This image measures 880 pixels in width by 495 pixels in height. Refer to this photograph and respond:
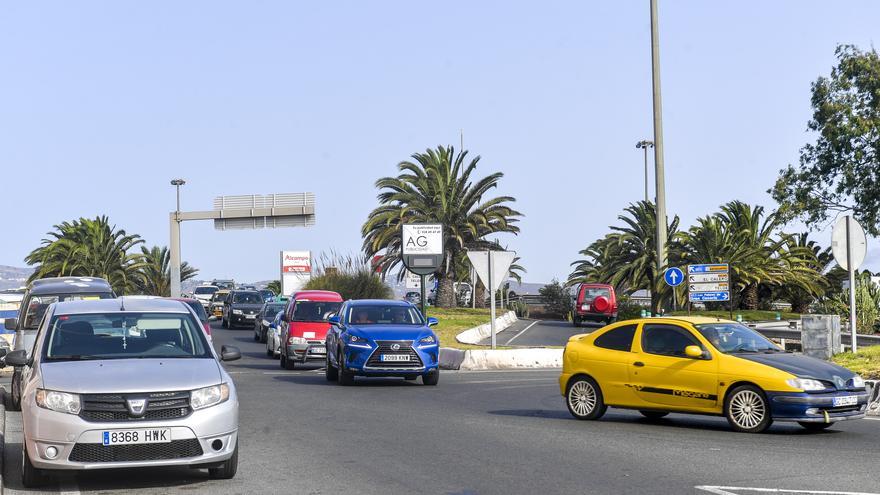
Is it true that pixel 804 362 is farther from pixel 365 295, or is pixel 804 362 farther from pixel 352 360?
pixel 365 295

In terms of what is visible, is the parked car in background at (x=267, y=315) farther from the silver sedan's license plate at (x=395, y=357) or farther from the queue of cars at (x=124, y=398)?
the queue of cars at (x=124, y=398)

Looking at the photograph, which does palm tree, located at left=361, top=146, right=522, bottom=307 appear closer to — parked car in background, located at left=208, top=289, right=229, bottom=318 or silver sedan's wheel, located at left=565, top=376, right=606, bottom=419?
parked car in background, located at left=208, top=289, right=229, bottom=318

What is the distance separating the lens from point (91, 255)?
7819cm

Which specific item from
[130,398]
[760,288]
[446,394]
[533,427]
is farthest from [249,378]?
[760,288]

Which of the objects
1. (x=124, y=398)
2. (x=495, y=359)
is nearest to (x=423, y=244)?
(x=495, y=359)

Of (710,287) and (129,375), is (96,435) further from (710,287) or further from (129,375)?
(710,287)

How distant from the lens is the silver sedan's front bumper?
9570 mm

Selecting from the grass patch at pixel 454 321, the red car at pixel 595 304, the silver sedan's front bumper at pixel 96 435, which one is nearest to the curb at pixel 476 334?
the grass patch at pixel 454 321

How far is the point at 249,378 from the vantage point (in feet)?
84.6

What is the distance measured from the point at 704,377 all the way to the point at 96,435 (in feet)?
26.1

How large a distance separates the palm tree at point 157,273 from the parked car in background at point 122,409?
70.7 metres

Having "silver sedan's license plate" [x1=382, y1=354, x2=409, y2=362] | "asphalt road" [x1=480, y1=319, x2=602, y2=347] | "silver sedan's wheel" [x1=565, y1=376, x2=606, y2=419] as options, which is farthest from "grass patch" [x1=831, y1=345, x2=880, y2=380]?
"asphalt road" [x1=480, y1=319, x2=602, y2=347]

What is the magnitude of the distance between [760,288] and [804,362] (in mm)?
45427

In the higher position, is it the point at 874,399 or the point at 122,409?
the point at 122,409
